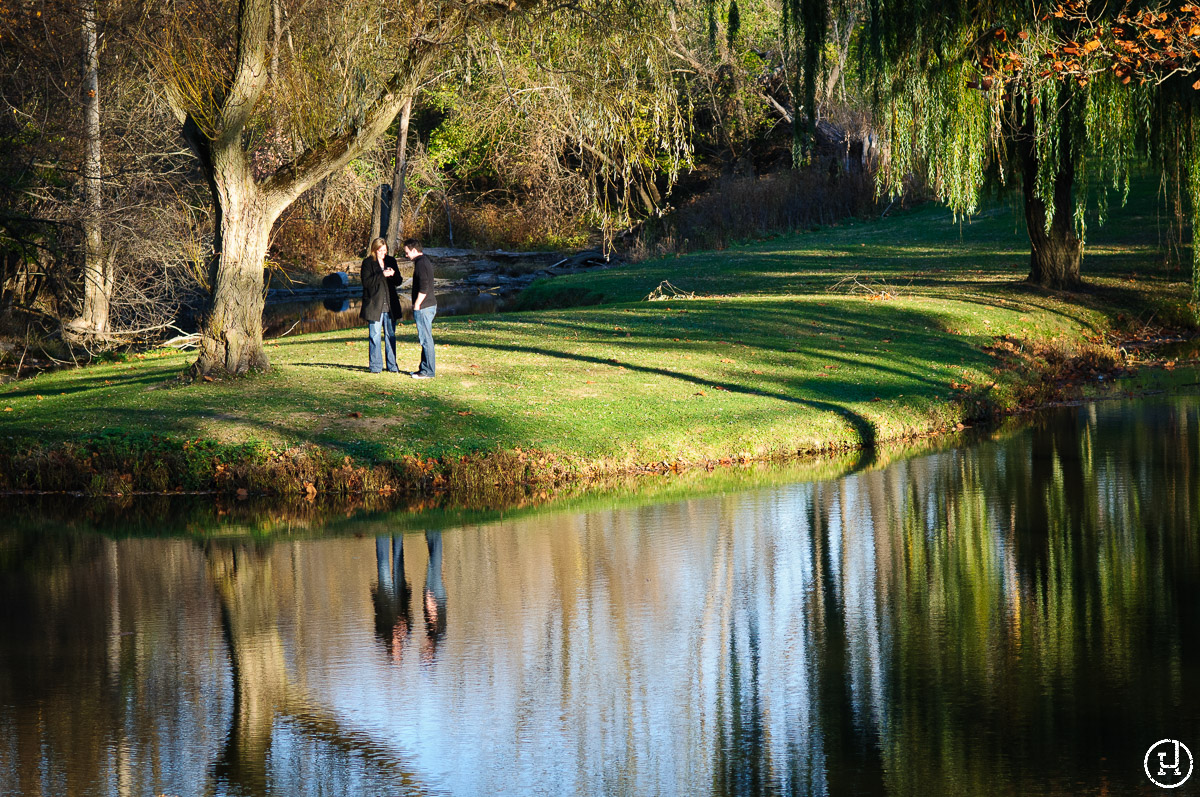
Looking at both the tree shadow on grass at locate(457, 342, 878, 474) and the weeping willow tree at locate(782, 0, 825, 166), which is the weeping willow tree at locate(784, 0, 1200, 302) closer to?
the weeping willow tree at locate(782, 0, 825, 166)

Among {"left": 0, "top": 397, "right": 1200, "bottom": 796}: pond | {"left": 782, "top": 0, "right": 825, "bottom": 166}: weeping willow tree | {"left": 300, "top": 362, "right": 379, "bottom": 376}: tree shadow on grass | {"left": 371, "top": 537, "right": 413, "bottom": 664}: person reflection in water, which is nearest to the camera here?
{"left": 0, "top": 397, "right": 1200, "bottom": 796}: pond

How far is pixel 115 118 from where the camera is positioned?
28453 millimetres

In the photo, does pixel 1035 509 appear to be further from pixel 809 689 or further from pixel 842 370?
pixel 842 370

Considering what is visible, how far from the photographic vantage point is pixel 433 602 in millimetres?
9906

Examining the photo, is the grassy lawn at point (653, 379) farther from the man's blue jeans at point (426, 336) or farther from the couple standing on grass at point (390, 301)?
the couple standing on grass at point (390, 301)

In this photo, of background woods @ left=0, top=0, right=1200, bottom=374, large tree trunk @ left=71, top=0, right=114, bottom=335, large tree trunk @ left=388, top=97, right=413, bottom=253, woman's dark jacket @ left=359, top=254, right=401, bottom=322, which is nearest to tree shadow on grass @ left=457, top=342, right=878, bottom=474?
background woods @ left=0, top=0, right=1200, bottom=374

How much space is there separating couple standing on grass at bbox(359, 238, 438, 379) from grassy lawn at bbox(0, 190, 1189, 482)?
1.46 ft

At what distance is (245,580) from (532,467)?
5.02 meters

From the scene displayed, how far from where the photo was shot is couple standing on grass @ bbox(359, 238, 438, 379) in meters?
17.5

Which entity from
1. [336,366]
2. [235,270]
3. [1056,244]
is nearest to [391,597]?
[235,270]

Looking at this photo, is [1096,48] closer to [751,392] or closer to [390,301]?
[751,392]

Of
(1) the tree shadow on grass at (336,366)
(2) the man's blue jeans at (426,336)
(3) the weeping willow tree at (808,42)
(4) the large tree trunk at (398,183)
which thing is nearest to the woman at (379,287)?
(2) the man's blue jeans at (426,336)

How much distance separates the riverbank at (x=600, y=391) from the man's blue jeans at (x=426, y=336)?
351mm

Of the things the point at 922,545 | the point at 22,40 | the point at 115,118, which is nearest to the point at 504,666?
the point at 922,545
